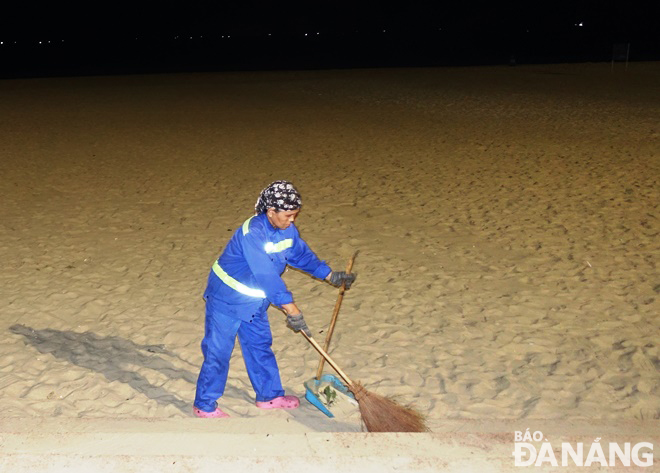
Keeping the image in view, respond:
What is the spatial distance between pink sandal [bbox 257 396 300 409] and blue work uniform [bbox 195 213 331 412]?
9 centimetres

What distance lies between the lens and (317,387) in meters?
4.12

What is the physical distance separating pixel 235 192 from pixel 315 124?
6.36 meters

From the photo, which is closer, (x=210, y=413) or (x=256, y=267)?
(x=256, y=267)

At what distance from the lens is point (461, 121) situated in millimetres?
15328

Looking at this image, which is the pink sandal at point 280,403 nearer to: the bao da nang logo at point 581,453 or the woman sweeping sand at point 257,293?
the woman sweeping sand at point 257,293

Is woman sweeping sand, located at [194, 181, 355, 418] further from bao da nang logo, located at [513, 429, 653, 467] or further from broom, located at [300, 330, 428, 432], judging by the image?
bao da nang logo, located at [513, 429, 653, 467]

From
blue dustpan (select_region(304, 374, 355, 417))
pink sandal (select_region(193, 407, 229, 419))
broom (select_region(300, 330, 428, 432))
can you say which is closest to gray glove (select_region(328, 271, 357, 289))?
broom (select_region(300, 330, 428, 432))

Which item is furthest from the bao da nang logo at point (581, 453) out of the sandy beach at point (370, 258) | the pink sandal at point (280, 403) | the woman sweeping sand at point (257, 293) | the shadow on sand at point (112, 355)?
the shadow on sand at point (112, 355)

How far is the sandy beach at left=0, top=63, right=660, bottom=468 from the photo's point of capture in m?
4.37

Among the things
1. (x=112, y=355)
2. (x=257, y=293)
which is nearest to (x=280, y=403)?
(x=257, y=293)

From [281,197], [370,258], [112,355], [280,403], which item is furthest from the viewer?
[370,258]

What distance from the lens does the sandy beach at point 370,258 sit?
14.3ft

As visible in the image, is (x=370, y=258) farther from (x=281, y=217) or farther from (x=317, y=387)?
(x=281, y=217)

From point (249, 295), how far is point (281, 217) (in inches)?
19.2
